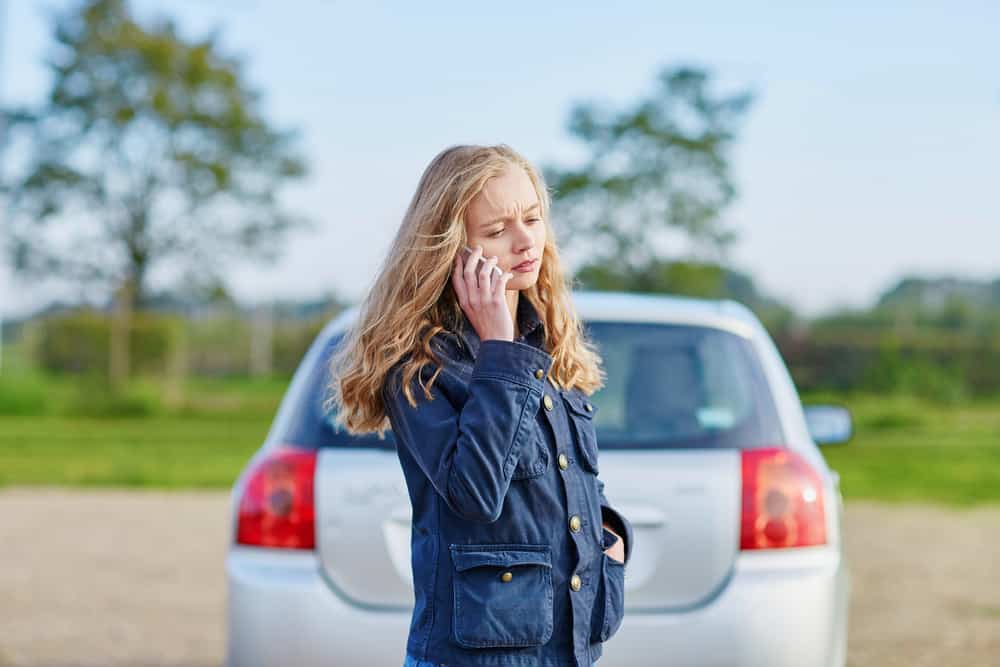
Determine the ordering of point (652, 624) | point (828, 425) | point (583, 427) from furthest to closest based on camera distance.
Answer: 1. point (828, 425)
2. point (652, 624)
3. point (583, 427)

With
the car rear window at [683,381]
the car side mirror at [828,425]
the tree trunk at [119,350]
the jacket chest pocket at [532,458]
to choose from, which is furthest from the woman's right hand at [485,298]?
the tree trunk at [119,350]

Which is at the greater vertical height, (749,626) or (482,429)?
(482,429)

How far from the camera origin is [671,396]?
3723 mm

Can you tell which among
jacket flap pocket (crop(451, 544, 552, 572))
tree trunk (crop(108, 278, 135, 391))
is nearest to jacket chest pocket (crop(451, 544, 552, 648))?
jacket flap pocket (crop(451, 544, 552, 572))

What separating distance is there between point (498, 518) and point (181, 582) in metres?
5.96

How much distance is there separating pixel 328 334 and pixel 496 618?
194cm

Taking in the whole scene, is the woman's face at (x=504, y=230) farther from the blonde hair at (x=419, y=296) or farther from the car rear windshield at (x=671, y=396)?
the car rear windshield at (x=671, y=396)

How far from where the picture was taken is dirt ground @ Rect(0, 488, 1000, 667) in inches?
230

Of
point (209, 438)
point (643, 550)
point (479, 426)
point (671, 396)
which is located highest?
point (479, 426)

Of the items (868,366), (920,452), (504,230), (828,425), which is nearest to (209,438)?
(920,452)

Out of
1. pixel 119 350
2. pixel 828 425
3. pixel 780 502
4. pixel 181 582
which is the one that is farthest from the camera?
pixel 119 350

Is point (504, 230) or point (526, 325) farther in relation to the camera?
point (526, 325)

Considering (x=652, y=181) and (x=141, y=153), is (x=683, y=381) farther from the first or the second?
(x=141, y=153)

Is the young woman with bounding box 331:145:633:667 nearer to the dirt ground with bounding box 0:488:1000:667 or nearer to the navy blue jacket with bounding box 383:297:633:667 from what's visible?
the navy blue jacket with bounding box 383:297:633:667
